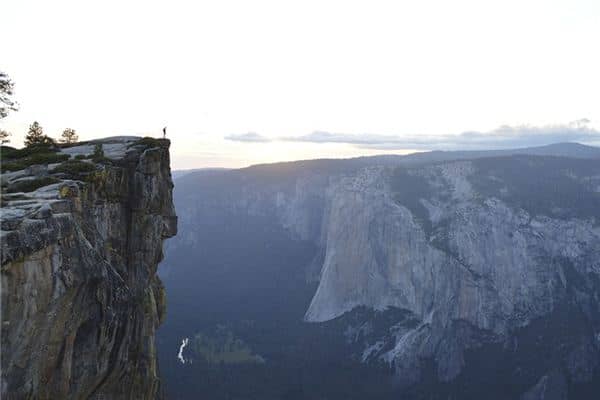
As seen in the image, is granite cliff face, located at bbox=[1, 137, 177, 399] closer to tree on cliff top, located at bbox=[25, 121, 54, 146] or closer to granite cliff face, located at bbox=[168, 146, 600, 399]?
tree on cliff top, located at bbox=[25, 121, 54, 146]

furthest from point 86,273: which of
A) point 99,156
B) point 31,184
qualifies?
point 99,156

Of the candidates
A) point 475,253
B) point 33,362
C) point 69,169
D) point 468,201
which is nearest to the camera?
point 33,362

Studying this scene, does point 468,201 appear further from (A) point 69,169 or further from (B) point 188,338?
(A) point 69,169

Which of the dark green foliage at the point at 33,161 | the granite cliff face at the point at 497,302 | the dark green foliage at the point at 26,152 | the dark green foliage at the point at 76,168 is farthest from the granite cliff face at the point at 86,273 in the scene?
the granite cliff face at the point at 497,302

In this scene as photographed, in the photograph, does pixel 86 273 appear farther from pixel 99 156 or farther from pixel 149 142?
pixel 149 142

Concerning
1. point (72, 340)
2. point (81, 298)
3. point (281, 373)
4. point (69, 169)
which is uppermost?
point (69, 169)

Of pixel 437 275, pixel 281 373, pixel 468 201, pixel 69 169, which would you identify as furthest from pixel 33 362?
pixel 468 201
